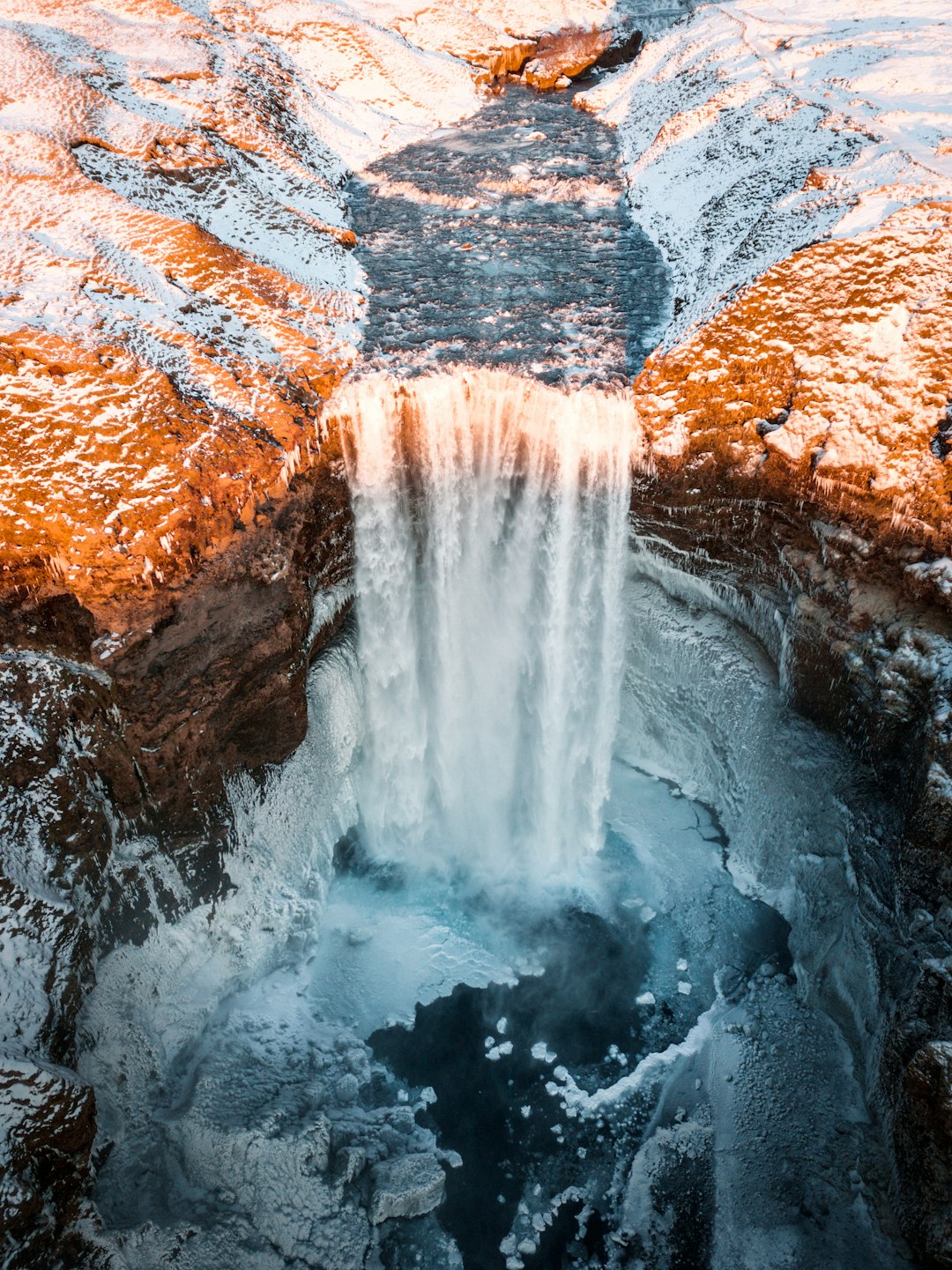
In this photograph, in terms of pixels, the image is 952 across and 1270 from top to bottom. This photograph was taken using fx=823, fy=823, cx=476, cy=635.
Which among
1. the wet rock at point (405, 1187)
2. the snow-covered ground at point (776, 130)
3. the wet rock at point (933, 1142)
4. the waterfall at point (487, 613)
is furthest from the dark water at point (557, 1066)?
the snow-covered ground at point (776, 130)

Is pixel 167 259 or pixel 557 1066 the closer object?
pixel 557 1066

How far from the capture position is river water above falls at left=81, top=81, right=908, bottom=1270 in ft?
27.5

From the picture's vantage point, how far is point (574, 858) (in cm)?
1233

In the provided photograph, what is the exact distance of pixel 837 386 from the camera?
9.57m

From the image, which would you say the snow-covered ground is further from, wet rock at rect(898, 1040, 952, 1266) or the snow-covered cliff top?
wet rock at rect(898, 1040, 952, 1266)

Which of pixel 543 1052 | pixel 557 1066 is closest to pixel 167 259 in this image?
pixel 543 1052

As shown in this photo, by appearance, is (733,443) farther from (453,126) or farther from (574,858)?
(453,126)

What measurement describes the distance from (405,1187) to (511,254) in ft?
45.4

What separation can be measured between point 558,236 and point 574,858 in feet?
36.3

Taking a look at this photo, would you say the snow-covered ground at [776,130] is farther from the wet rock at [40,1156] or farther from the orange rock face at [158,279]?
the wet rock at [40,1156]

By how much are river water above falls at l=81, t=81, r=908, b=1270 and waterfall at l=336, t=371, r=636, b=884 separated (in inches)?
1.9

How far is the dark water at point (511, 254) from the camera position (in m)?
12.0

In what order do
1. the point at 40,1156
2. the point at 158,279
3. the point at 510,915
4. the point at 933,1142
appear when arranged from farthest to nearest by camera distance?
the point at 510,915 → the point at 158,279 → the point at 933,1142 → the point at 40,1156

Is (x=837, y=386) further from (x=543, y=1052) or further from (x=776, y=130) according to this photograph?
(x=543, y=1052)
